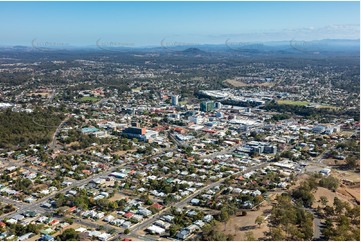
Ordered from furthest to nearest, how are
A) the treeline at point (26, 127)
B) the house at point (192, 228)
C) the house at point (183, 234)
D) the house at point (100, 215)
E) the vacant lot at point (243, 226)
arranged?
the treeline at point (26, 127) < the house at point (100, 215) < the house at point (192, 228) < the house at point (183, 234) < the vacant lot at point (243, 226)

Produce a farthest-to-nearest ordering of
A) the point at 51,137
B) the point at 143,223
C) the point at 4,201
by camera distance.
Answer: the point at 51,137
the point at 4,201
the point at 143,223

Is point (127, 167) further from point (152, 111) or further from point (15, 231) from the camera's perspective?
point (152, 111)

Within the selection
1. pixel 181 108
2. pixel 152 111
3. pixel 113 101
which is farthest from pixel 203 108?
pixel 113 101

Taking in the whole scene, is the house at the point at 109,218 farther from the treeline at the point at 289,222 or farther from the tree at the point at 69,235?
the treeline at the point at 289,222

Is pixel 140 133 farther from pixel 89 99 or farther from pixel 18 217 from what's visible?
pixel 89 99

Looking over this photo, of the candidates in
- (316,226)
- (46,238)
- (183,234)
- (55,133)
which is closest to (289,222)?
(316,226)

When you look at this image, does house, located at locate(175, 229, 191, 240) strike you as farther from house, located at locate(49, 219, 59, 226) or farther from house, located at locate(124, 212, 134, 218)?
house, located at locate(49, 219, 59, 226)

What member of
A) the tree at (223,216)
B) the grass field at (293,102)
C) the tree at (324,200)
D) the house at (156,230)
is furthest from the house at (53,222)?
the grass field at (293,102)

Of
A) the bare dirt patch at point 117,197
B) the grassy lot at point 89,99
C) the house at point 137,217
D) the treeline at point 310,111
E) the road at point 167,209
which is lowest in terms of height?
the road at point 167,209
